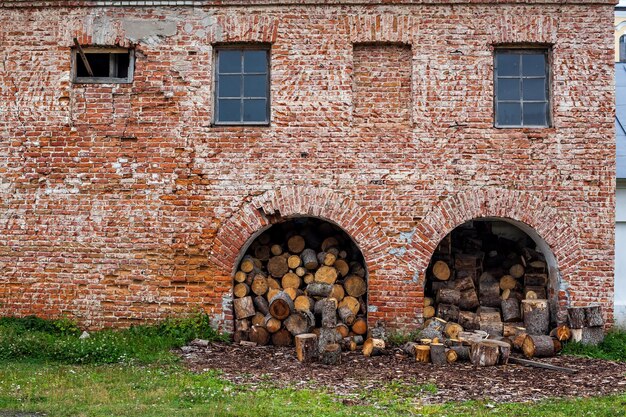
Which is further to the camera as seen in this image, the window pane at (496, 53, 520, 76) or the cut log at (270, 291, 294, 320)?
the window pane at (496, 53, 520, 76)

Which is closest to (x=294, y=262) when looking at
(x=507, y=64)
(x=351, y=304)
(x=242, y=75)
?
(x=351, y=304)

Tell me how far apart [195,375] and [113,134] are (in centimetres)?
419

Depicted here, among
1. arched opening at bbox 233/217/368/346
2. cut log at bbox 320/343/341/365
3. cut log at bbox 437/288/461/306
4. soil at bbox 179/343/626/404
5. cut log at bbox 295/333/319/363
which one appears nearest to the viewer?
soil at bbox 179/343/626/404

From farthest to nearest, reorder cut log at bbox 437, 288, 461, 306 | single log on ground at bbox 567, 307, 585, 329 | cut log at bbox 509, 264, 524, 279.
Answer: cut log at bbox 509, 264, 524, 279
cut log at bbox 437, 288, 461, 306
single log on ground at bbox 567, 307, 585, 329

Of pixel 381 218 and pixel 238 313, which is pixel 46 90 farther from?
pixel 381 218

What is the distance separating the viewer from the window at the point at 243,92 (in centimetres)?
1047

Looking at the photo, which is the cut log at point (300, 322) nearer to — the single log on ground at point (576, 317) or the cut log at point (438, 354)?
the cut log at point (438, 354)

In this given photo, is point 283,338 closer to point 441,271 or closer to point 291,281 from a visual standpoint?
point 291,281

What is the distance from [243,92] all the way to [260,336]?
3687 millimetres

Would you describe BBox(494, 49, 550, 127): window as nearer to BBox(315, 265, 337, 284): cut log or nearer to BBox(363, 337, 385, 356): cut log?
BBox(315, 265, 337, 284): cut log

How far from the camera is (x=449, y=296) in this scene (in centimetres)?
1034

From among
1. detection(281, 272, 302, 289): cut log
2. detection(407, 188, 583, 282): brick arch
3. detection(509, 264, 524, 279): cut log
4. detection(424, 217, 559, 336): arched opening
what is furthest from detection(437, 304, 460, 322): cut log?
detection(281, 272, 302, 289): cut log

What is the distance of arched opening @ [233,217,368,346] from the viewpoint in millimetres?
10023

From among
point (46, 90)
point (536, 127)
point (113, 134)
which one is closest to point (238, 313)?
point (113, 134)
